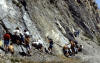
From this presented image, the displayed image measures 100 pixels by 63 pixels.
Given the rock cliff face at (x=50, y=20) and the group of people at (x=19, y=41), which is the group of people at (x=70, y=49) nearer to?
the rock cliff face at (x=50, y=20)

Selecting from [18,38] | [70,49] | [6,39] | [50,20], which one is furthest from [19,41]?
[50,20]

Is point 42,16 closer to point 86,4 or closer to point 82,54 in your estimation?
point 82,54

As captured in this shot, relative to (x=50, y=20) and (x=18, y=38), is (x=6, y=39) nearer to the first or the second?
(x=18, y=38)

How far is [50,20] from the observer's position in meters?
36.9

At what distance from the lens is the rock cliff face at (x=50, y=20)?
28.6 metres

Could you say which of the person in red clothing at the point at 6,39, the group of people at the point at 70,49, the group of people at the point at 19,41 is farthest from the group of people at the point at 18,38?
the group of people at the point at 70,49

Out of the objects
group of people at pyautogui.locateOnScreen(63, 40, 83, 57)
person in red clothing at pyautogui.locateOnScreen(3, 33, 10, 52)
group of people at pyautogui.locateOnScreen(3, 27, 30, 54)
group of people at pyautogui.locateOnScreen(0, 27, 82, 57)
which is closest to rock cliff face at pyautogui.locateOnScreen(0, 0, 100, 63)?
group of people at pyautogui.locateOnScreen(63, 40, 83, 57)

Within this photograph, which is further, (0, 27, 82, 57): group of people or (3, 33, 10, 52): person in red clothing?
(0, 27, 82, 57): group of people

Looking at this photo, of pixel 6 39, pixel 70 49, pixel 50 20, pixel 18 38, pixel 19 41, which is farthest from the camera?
pixel 50 20

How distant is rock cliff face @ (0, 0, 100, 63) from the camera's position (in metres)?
28.6

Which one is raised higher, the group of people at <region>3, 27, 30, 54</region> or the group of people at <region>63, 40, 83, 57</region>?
the group of people at <region>3, 27, 30, 54</region>

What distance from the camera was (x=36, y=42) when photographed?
2811 cm

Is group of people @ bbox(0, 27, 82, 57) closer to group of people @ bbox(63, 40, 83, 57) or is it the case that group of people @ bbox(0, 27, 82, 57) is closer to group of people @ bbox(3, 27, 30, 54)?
group of people @ bbox(3, 27, 30, 54)

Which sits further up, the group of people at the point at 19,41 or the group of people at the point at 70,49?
the group of people at the point at 19,41
